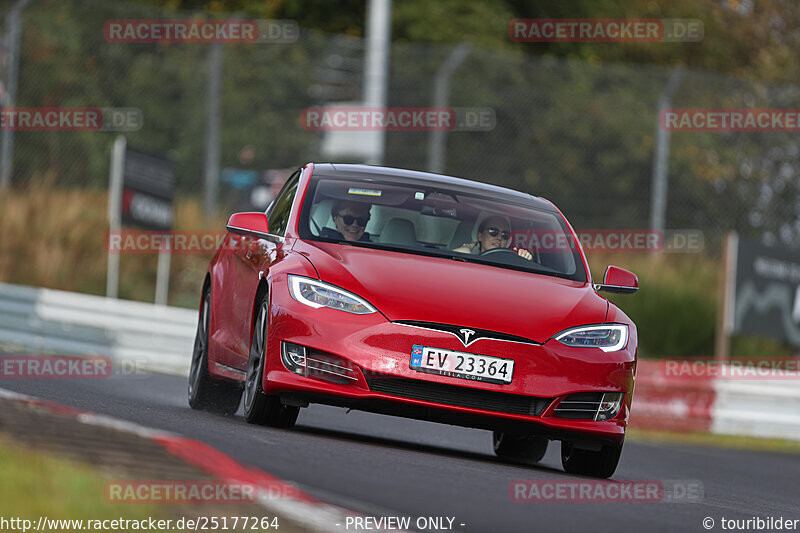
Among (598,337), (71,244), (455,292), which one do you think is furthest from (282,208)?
(71,244)

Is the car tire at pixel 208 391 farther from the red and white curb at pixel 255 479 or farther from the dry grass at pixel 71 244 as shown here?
the dry grass at pixel 71 244

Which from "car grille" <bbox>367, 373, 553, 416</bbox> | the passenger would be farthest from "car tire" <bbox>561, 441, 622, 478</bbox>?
the passenger

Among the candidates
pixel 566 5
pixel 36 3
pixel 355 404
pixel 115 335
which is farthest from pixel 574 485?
pixel 566 5

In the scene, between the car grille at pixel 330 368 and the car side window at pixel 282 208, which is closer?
the car grille at pixel 330 368

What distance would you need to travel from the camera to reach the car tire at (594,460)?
894 centimetres

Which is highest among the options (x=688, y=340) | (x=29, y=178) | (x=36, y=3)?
(x=36, y=3)

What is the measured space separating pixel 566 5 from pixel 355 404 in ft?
95.5

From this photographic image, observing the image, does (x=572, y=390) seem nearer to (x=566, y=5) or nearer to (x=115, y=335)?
(x=115, y=335)

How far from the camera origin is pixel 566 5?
36.3 metres

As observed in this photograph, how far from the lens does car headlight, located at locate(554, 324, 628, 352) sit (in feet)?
27.7

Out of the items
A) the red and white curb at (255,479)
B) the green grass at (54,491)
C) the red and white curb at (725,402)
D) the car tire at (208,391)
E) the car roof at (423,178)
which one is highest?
the car roof at (423,178)

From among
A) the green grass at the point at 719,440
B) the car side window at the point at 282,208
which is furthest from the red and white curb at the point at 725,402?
the car side window at the point at 282,208

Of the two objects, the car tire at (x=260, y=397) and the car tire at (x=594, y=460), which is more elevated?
the car tire at (x=260, y=397)

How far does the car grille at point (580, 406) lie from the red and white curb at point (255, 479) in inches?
92.3
